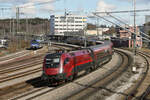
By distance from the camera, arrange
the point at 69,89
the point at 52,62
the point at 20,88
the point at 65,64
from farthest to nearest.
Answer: the point at 20,88
the point at 65,64
the point at 52,62
the point at 69,89

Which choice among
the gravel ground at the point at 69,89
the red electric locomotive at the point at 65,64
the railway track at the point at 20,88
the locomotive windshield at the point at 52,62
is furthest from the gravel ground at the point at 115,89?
the railway track at the point at 20,88

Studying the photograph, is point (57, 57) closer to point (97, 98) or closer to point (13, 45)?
point (97, 98)

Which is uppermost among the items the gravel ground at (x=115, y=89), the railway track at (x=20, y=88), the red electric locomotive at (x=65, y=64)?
the red electric locomotive at (x=65, y=64)

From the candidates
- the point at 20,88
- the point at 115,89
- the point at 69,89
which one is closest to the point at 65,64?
the point at 69,89

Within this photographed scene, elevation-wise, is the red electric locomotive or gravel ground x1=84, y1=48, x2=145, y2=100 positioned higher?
the red electric locomotive

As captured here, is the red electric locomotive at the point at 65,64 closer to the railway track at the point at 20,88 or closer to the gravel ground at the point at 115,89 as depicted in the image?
the railway track at the point at 20,88

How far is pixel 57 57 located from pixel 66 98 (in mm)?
4975

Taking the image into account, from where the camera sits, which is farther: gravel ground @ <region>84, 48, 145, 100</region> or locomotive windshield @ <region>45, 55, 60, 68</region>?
locomotive windshield @ <region>45, 55, 60, 68</region>

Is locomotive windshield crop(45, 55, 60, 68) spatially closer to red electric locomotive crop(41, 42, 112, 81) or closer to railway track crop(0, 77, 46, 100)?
red electric locomotive crop(41, 42, 112, 81)

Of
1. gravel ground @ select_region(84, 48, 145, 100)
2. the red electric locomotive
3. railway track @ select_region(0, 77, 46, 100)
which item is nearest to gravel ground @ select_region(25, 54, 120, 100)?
the red electric locomotive

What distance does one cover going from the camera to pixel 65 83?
21328 mm

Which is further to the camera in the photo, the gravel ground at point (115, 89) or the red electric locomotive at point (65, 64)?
the red electric locomotive at point (65, 64)

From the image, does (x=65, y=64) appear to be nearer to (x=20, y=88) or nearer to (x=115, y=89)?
(x=20, y=88)

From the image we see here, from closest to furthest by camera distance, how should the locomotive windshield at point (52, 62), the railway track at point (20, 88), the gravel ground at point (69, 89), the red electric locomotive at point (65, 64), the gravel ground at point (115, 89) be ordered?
the gravel ground at point (115, 89), the gravel ground at point (69, 89), the railway track at point (20, 88), the red electric locomotive at point (65, 64), the locomotive windshield at point (52, 62)
